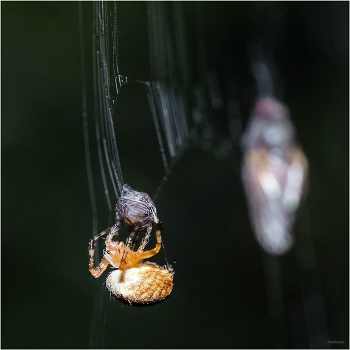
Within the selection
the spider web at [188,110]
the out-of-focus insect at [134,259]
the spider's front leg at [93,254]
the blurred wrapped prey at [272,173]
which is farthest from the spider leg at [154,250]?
the blurred wrapped prey at [272,173]

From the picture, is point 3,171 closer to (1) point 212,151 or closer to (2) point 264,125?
(1) point 212,151

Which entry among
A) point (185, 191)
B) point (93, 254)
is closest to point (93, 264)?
point (93, 254)

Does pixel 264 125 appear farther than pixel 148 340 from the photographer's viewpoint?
Yes

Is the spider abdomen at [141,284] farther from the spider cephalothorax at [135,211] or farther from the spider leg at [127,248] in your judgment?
the spider cephalothorax at [135,211]

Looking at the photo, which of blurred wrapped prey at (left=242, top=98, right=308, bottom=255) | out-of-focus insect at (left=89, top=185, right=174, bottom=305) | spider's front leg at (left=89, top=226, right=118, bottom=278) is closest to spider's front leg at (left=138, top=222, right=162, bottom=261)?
out-of-focus insect at (left=89, top=185, right=174, bottom=305)

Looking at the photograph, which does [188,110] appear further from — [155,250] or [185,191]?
[155,250]

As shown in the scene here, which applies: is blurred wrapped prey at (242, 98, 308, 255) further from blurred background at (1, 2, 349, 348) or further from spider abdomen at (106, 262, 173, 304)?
spider abdomen at (106, 262, 173, 304)

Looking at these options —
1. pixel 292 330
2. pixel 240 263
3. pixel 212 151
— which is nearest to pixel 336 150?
pixel 212 151
